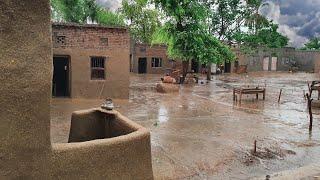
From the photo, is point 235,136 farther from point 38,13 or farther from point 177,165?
point 38,13

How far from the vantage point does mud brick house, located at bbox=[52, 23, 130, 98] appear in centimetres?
2059

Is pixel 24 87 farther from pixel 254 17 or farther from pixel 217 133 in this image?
pixel 254 17

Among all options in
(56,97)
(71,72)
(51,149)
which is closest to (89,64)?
(71,72)

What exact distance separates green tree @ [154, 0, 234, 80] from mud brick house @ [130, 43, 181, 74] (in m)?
12.9

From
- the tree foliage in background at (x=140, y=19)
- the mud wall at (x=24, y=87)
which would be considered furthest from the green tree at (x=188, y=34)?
the mud wall at (x=24, y=87)

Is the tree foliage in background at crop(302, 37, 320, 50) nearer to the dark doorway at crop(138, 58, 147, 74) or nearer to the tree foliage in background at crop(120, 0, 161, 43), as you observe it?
the tree foliage in background at crop(120, 0, 161, 43)

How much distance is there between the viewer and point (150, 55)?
46.4m

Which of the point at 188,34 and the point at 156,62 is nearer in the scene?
the point at 188,34

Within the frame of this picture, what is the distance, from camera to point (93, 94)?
2155 centimetres

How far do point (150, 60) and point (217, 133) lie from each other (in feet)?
107

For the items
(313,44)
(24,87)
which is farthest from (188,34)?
(313,44)

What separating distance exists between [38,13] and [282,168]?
7964mm

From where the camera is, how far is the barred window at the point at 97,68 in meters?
21.6

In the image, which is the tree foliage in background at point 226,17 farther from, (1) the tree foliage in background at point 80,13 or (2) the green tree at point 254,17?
(1) the tree foliage in background at point 80,13
